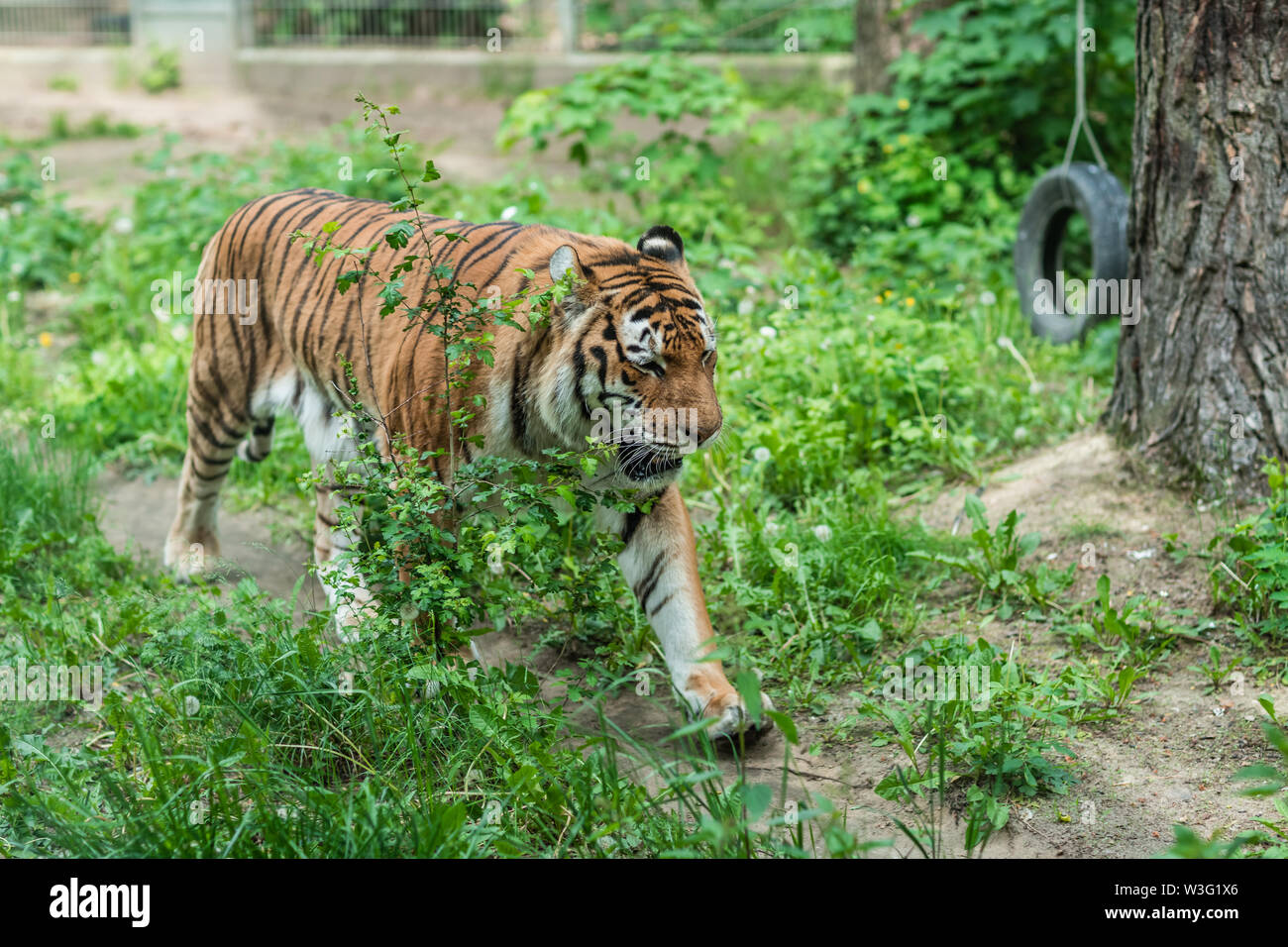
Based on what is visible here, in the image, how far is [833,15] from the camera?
11492mm

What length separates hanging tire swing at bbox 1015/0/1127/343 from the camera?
18.2ft

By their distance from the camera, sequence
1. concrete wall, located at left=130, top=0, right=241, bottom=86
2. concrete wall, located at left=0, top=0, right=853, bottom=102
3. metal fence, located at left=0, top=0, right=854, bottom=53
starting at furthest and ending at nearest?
1. concrete wall, located at left=130, top=0, right=241, bottom=86
2. concrete wall, located at left=0, top=0, right=853, bottom=102
3. metal fence, located at left=0, top=0, right=854, bottom=53

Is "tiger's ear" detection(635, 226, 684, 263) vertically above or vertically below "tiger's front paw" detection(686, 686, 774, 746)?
above

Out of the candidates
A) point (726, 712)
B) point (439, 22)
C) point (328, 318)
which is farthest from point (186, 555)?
point (439, 22)

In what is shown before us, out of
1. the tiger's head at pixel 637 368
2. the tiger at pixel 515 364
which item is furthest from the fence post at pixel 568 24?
the tiger's head at pixel 637 368

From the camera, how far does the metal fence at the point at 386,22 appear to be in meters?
12.3

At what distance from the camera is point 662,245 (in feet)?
11.3

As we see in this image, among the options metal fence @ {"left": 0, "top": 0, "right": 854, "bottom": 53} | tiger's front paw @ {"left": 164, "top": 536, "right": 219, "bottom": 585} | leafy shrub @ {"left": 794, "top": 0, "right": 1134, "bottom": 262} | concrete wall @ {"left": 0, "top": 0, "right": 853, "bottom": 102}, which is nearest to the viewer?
tiger's front paw @ {"left": 164, "top": 536, "right": 219, "bottom": 585}

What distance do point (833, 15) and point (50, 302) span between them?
7.64 meters

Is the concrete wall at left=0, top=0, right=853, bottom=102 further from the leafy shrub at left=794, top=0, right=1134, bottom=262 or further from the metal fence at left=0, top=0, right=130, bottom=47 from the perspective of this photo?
the leafy shrub at left=794, top=0, right=1134, bottom=262

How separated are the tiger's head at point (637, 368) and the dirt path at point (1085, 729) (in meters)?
0.70

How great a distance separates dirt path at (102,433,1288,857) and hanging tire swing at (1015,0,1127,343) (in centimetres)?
133

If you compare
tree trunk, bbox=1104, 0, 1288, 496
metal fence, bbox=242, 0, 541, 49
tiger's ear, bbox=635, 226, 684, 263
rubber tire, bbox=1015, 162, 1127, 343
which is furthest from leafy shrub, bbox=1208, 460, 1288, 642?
metal fence, bbox=242, 0, 541, 49
